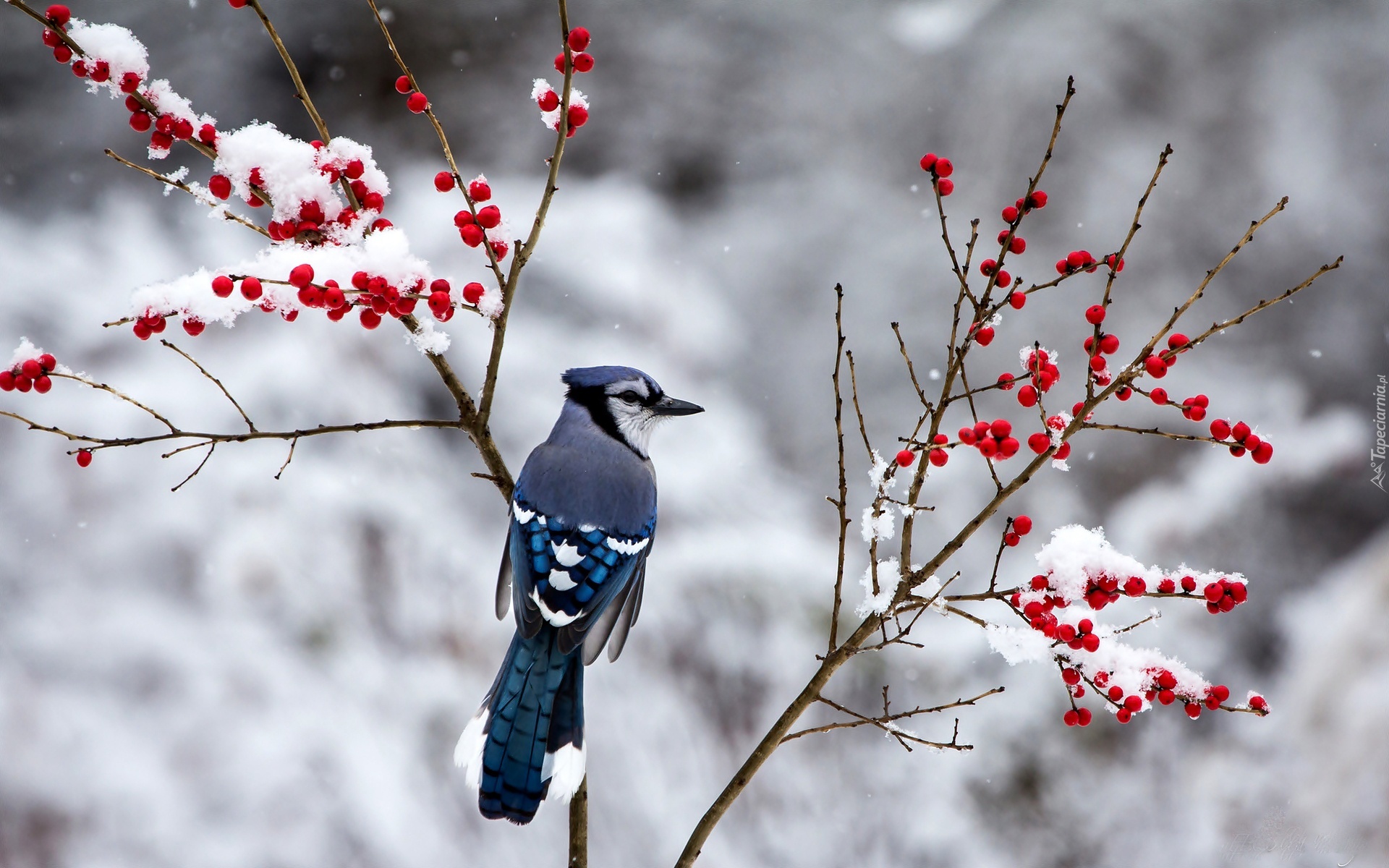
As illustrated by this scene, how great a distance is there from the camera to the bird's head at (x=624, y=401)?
3.85ft

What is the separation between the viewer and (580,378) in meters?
1.21

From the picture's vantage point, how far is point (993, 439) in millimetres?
855

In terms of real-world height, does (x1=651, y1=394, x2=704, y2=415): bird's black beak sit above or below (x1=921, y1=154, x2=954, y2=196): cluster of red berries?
below

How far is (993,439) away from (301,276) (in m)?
0.63

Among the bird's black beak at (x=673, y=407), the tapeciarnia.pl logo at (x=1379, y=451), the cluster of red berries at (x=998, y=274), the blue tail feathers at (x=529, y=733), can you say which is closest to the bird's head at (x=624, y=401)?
the bird's black beak at (x=673, y=407)

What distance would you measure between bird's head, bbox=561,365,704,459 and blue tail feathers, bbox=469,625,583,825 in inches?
11.7

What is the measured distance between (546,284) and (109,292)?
0.86 meters

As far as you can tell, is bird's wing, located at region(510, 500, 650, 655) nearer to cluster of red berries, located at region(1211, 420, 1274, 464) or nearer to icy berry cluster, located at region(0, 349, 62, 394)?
icy berry cluster, located at region(0, 349, 62, 394)

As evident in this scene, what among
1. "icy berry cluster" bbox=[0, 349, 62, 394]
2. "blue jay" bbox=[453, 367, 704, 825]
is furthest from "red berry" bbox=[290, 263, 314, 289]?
"blue jay" bbox=[453, 367, 704, 825]

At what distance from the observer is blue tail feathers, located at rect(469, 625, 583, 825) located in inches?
37.8

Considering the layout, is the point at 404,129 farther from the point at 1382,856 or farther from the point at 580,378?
the point at 1382,856

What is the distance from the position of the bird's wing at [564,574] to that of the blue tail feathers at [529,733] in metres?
0.03

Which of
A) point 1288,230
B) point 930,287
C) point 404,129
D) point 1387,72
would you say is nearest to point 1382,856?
point 1288,230

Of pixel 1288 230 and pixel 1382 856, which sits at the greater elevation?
pixel 1288 230
